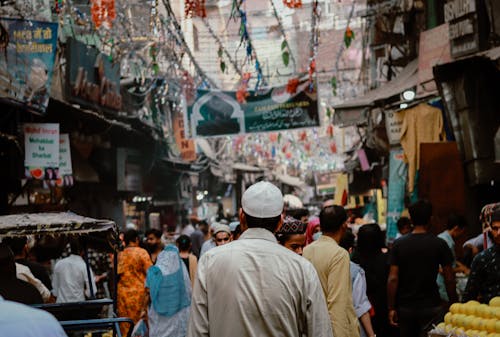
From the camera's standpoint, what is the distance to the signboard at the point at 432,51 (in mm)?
13477

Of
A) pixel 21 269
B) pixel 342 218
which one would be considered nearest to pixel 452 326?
pixel 342 218

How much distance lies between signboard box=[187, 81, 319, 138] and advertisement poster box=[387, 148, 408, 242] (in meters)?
5.06

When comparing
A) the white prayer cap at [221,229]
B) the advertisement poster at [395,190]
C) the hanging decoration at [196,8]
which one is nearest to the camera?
the white prayer cap at [221,229]

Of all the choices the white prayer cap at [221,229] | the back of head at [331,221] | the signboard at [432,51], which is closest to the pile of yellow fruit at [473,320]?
the back of head at [331,221]

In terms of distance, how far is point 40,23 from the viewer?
44.4 ft

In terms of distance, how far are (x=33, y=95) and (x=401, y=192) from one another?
257 inches

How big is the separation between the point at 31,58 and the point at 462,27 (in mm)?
6995

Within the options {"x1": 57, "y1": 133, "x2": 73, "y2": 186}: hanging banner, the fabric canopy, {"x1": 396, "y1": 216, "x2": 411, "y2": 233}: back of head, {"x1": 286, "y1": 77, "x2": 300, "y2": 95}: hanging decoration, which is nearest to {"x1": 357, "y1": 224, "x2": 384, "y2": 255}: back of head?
the fabric canopy

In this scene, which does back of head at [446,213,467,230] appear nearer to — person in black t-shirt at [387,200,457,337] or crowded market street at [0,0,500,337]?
crowded market street at [0,0,500,337]

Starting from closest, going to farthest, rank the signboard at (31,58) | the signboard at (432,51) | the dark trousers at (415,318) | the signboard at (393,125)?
the dark trousers at (415,318) < the signboard at (31,58) < the signboard at (432,51) < the signboard at (393,125)

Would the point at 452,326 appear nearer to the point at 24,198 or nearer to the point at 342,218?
the point at 342,218

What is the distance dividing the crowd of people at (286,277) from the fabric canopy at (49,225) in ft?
0.53

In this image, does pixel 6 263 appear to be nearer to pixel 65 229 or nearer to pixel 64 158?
pixel 65 229

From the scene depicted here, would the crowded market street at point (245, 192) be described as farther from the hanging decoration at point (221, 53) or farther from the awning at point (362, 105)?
the hanging decoration at point (221, 53)
